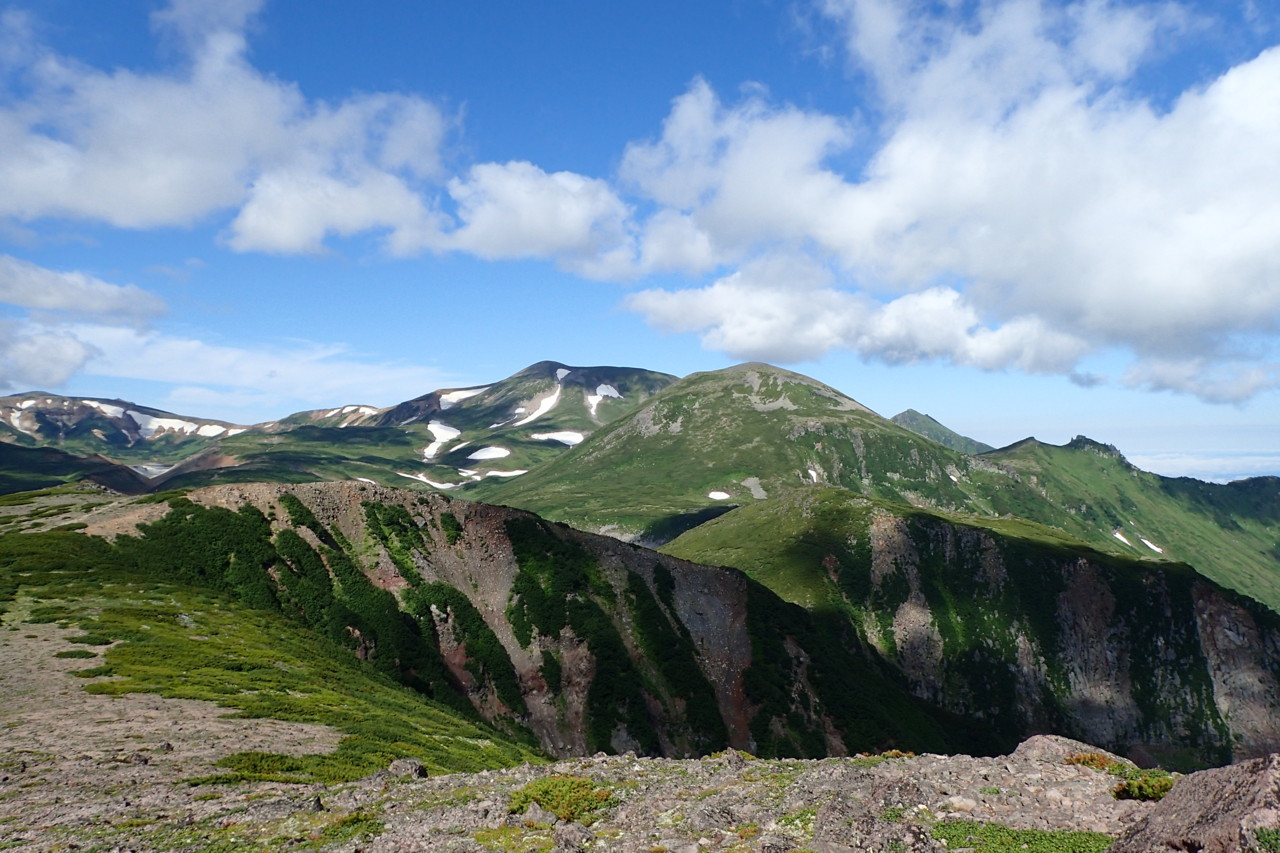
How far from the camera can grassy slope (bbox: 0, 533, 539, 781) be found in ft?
145

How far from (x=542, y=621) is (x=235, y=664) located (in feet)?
154

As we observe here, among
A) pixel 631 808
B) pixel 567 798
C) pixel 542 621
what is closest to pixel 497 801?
pixel 567 798

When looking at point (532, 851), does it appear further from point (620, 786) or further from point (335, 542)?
point (335, 542)

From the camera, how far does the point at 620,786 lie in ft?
104

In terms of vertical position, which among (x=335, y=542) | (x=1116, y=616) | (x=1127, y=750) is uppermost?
(x=335, y=542)

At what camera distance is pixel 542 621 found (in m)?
96.6

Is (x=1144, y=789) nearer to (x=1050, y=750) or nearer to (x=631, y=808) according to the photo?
(x=1050, y=750)

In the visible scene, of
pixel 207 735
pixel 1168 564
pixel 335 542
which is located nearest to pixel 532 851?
pixel 207 735

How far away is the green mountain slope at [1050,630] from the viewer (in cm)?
15050

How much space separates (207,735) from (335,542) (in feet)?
192

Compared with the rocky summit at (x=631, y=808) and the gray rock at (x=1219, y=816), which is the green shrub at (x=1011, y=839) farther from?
the gray rock at (x=1219, y=816)

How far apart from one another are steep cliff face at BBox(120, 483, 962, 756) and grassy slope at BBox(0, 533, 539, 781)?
8.46 meters

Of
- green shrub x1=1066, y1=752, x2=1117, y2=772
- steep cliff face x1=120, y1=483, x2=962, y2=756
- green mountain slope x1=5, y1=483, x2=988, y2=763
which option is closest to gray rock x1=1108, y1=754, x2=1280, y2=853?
green shrub x1=1066, y1=752, x2=1117, y2=772

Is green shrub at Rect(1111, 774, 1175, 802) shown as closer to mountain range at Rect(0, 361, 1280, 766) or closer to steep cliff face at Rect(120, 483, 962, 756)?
mountain range at Rect(0, 361, 1280, 766)
